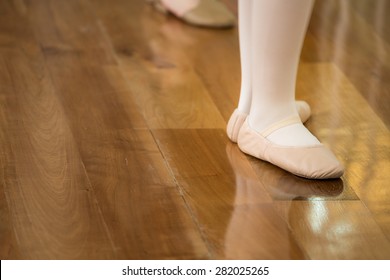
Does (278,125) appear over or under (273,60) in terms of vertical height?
under

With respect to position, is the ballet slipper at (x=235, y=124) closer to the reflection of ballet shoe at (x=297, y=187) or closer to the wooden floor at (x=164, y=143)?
the wooden floor at (x=164, y=143)

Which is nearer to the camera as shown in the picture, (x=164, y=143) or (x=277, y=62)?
(x=277, y=62)

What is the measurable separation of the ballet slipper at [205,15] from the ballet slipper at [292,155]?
76cm

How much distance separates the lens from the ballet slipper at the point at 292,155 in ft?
5.66

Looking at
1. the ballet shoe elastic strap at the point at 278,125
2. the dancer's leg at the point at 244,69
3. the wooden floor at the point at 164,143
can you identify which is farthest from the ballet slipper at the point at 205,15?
the ballet shoe elastic strap at the point at 278,125

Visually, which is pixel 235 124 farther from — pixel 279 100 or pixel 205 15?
pixel 205 15

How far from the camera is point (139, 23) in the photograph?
258 centimetres

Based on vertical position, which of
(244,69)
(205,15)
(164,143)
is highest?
(244,69)

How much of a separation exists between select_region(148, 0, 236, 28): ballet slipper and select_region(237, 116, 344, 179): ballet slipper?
76 cm

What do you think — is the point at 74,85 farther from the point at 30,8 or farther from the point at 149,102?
the point at 30,8

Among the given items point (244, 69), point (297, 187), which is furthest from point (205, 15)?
point (297, 187)

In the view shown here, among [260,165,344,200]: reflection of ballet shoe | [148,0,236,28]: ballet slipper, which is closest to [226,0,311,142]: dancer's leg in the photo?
[260,165,344,200]: reflection of ballet shoe

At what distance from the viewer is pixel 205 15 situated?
259 centimetres

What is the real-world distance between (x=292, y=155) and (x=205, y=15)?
92 cm
